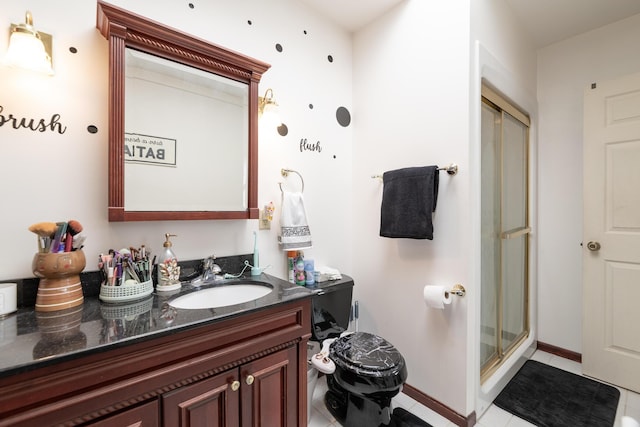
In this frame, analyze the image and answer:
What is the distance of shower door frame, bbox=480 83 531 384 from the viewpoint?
179 cm

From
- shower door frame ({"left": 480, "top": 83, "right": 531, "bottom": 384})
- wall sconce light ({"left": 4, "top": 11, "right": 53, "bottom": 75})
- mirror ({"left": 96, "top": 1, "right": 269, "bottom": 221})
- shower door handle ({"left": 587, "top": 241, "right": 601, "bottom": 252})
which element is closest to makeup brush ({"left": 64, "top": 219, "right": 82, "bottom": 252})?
mirror ({"left": 96, "top": 1, "right": 269, "bottom": 221})

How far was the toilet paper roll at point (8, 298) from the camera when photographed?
88 cm

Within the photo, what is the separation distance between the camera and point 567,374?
2018 mm

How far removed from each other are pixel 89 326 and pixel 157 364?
23 cm

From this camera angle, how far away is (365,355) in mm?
1398

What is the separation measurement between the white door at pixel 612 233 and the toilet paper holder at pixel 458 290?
127 cm

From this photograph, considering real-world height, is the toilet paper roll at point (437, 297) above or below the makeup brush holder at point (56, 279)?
below

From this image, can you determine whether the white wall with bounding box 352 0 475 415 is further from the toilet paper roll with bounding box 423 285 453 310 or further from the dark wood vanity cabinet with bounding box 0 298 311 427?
the dark wood vanity cabinet with bounding box 0 298 311 427

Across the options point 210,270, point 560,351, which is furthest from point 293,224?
point 560,351

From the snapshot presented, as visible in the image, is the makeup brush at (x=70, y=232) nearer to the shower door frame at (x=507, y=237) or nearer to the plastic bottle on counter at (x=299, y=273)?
the plastic bottle on counter at (x=299, y=273)

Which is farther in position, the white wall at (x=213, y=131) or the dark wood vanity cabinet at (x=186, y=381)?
the white wall at (x=213, y=131)

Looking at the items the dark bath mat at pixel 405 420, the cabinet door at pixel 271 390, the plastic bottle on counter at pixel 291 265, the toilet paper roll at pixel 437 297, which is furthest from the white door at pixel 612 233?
the cabinet door at pixel 271 390

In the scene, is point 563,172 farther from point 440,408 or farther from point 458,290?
point 440,408

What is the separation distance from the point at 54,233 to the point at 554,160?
3.20 metres
